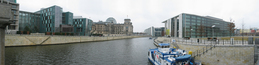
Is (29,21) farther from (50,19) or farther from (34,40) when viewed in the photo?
(34,40)

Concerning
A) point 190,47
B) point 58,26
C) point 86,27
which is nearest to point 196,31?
point 190,47

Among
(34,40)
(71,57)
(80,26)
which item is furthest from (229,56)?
(80,26)

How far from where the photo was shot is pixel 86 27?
97312mm

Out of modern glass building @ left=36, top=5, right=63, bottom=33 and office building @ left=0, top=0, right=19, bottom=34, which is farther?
modern glass building @ left=36, top=5, right=63, bottom=33

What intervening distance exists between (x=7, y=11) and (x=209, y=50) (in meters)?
24.9

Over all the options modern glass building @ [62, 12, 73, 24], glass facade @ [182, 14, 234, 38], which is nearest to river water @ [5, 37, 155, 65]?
glass facade @ [182, 14, 234, 38]

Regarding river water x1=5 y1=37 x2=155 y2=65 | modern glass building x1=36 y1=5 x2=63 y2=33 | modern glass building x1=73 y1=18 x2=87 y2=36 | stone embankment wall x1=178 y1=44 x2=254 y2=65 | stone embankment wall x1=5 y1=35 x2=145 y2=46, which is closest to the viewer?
stone embankment wall x1=178 y1=44 x2=254 y2=65

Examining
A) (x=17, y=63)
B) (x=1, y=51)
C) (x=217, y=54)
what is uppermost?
(x=1, y=51)

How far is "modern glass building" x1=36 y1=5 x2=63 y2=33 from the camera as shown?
78.6 m

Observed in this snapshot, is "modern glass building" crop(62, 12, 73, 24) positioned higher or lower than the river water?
higher

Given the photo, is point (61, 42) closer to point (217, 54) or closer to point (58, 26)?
point (58, 26)

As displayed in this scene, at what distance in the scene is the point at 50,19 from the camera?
79125mm

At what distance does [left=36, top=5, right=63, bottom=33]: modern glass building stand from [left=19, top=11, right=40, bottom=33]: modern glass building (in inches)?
137

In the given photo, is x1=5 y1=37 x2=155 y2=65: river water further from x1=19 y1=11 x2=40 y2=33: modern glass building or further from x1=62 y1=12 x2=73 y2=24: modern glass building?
x1=62 y1=12 x2=73 y2=24: modern glass building
